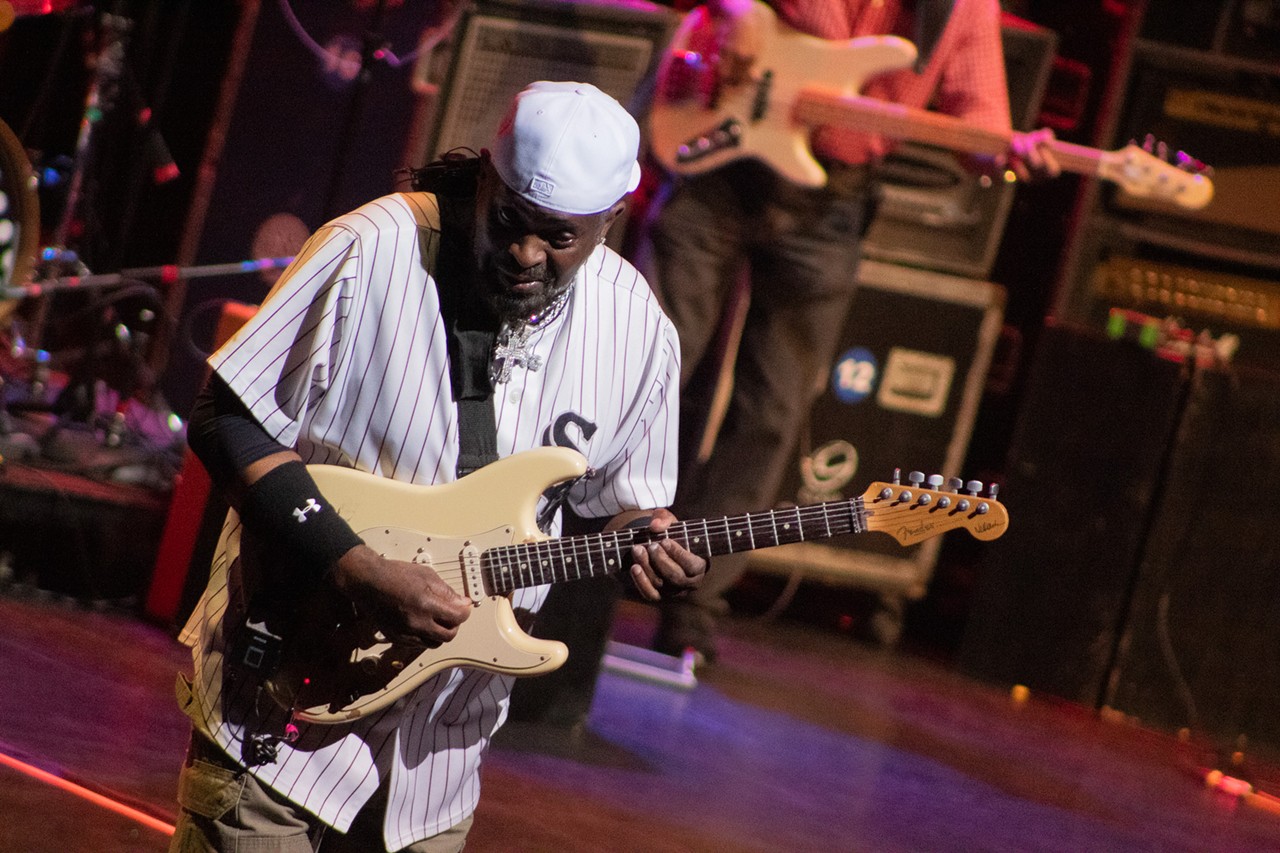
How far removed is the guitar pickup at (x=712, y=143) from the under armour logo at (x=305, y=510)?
3.27 m

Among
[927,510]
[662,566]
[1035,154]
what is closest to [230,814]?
Result: [662,566]

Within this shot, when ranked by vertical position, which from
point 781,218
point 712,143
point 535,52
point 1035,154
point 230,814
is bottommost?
point 230,814

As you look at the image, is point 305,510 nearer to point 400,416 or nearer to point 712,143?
point 400,416

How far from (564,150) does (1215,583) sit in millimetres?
4479

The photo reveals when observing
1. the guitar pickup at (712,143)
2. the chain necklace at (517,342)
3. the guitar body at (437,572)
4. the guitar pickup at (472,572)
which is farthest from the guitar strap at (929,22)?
the guitar pickup at (472,572)

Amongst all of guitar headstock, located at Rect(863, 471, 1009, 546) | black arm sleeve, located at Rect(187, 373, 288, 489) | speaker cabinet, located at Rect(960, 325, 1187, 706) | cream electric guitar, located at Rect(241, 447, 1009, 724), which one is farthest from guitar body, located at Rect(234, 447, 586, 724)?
speaker cabinet, located at Rect(960, 325, 1187, 706)

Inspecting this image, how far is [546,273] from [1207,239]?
499cm

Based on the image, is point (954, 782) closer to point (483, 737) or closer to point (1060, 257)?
point (483, 737)

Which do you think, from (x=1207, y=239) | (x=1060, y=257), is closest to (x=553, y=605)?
(x=1207, y=239)

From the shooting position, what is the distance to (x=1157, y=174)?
5.90 metres

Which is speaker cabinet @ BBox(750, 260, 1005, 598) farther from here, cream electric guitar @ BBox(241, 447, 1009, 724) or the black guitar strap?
the black guitar strap

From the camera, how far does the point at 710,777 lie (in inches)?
166

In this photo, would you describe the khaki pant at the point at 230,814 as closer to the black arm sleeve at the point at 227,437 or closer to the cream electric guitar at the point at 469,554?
the cream electric guitar at the point at 469,554

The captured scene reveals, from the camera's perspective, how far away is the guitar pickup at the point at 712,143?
5137mm
